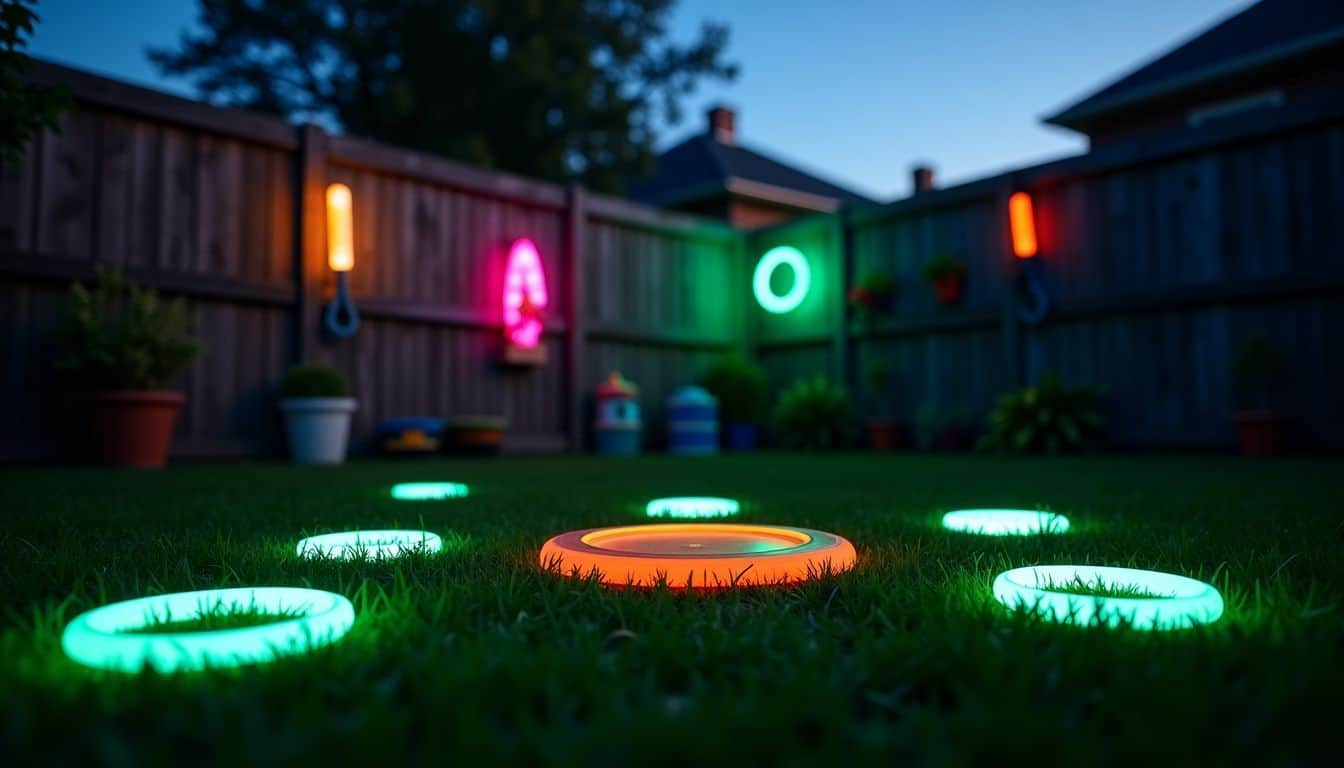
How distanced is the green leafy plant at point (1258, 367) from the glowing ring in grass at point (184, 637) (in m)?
7.18

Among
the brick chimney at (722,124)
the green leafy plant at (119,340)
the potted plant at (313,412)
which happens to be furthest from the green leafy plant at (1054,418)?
the brick chimney at (722,124)

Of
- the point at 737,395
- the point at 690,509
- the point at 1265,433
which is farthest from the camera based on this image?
the point at 737,395

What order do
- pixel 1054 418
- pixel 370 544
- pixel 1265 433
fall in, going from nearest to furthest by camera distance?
pixel 370 544 < pixel 1265 433 < pixel 1054 418

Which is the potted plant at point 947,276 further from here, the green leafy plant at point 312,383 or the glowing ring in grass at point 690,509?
the glowing ring in grass at point 690,509

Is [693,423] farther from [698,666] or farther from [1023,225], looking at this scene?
[698,666]

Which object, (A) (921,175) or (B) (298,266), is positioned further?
(A) (921,175)

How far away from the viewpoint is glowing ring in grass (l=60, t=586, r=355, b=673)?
0.91m

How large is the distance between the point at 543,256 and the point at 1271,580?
300 inches

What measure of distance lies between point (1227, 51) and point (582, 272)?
9.19m

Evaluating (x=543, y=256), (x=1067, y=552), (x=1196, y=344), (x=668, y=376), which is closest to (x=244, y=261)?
(x=543, y=256)

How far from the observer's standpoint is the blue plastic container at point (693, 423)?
8406 mm

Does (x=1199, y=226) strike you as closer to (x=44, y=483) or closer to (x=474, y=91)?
(x=44, y=483)

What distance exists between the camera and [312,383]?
600 centimetres

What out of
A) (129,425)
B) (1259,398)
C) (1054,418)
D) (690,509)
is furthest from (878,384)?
(129,425)
